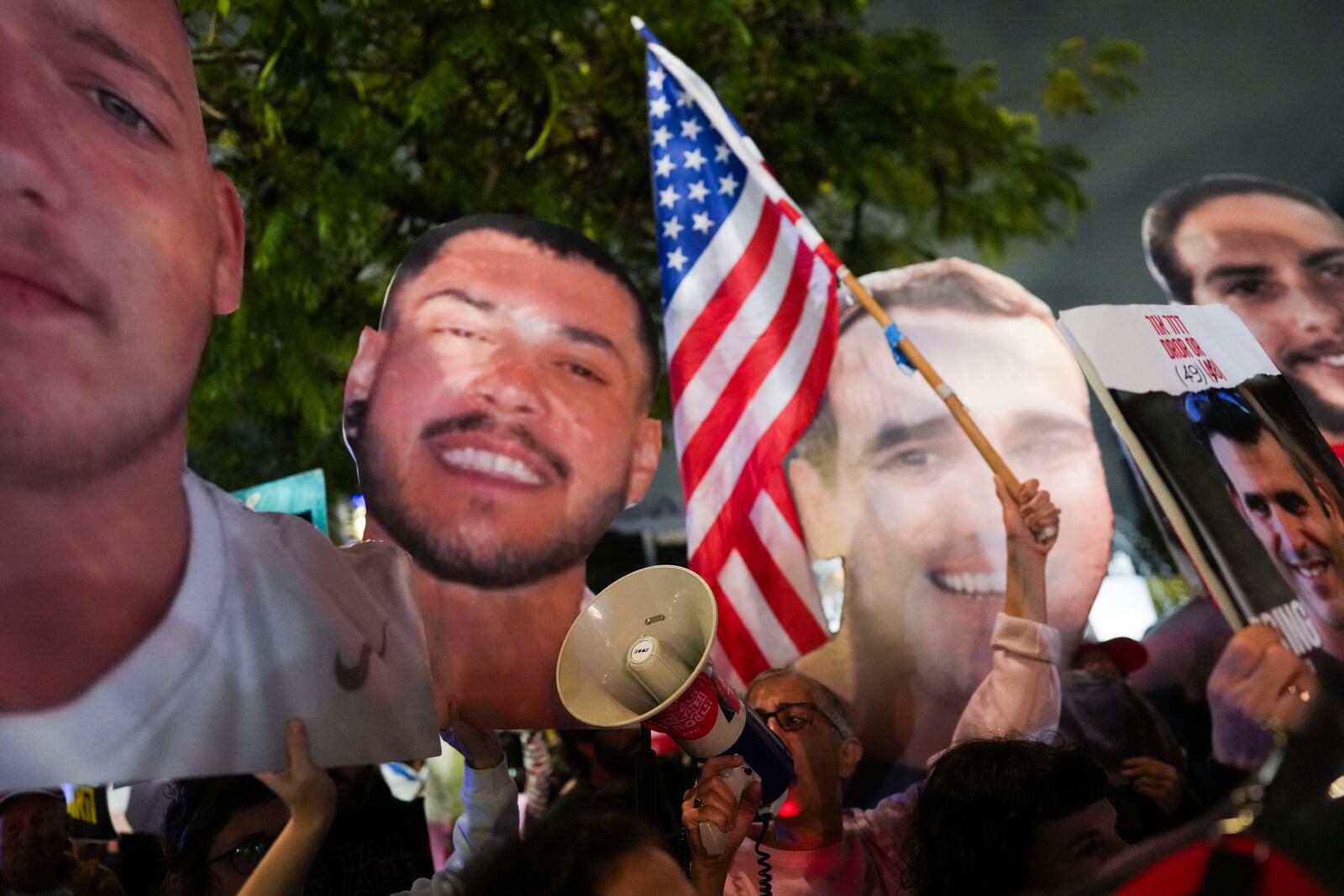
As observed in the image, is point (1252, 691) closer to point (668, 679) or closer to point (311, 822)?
point (668, 679)

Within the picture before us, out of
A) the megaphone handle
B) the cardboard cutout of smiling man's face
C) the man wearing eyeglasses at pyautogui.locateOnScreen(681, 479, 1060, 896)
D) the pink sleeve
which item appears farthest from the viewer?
the cardboard cutout of smiling man's face

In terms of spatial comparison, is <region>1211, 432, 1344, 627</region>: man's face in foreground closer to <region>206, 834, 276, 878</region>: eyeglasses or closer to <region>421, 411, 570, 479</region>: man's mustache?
<region>421, 411, 570, 479</region>: man's mustache

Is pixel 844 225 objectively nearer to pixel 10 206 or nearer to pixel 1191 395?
pixel 1191 395

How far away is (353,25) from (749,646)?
3674 millimetres

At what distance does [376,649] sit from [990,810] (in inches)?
69.4

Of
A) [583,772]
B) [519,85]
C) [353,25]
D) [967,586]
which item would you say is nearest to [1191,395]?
[967,586]

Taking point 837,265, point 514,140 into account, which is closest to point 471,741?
point 837,265

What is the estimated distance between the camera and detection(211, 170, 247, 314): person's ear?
2957 millimetres

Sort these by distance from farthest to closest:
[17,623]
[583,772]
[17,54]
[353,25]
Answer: [353,25] → [583,772] → [17,54] → [17,623]

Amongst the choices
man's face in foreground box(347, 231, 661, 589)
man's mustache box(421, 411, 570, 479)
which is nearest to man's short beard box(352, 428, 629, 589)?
man's face in foreground box(347, 231, 661, 589)

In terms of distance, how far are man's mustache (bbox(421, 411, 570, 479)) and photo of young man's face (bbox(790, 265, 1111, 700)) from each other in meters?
1.25

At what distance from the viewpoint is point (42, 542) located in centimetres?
238

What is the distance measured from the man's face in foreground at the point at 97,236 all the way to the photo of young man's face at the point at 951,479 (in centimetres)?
264

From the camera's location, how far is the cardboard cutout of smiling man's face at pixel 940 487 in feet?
13.9
